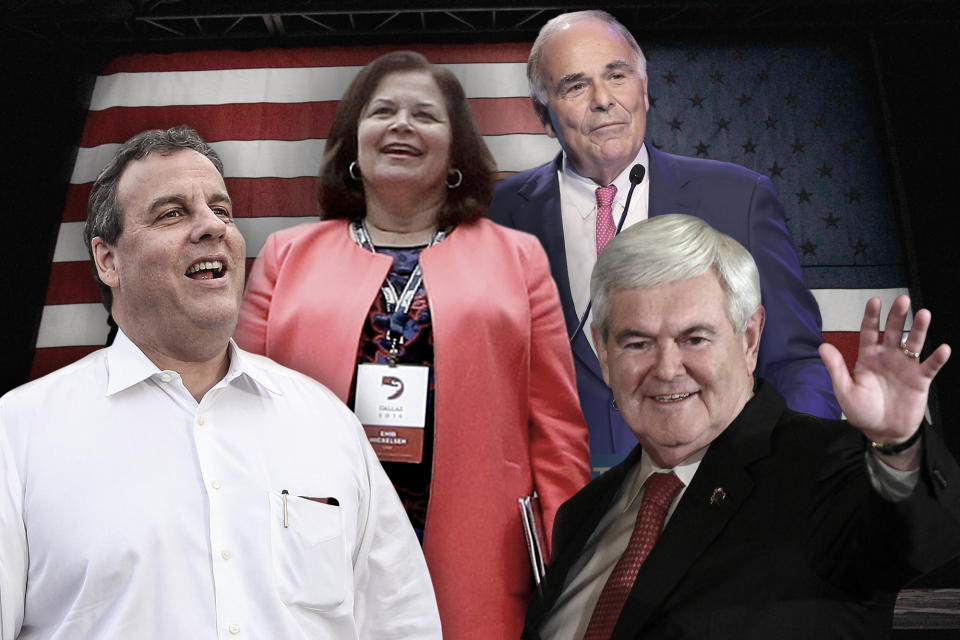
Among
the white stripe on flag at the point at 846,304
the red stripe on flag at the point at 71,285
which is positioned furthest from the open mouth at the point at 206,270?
the white stripe on flag at the point at 846,304

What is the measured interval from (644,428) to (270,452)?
0.80m

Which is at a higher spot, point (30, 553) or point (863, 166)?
point (863, 166)

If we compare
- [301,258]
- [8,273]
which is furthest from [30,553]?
[8,273]

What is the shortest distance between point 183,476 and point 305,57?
5.79 ft

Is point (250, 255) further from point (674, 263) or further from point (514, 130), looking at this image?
point (674, 263)

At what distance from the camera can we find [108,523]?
180 cm

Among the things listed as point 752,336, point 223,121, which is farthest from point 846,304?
point 223,121

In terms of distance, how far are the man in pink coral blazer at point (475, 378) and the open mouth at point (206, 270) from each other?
40 centimetres

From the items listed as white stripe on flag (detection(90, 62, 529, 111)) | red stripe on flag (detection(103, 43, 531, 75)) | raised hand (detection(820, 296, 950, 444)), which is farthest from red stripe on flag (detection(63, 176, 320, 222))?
raised hand (detection(820, 296, 950, 444))

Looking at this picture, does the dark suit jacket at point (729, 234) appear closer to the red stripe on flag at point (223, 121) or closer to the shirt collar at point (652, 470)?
the shirt collar at point (652, 470)

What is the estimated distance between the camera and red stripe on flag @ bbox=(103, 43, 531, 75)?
3.13 m

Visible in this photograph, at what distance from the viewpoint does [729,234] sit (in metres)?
2.77

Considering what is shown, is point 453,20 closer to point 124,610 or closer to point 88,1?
point 88,1

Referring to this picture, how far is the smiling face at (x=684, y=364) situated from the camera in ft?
6.36
